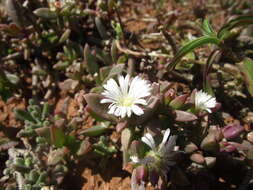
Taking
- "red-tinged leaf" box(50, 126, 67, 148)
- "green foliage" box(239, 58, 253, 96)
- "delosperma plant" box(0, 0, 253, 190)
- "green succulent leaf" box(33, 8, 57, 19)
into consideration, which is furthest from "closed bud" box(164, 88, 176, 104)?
"green succulent leaf" box(33, 8, 57, 19)

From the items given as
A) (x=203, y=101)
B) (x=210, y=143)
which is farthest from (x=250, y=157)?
(x=203, y=101)

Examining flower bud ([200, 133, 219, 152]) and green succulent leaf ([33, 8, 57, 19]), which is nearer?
flower bud ([200, 133, 219, 152])

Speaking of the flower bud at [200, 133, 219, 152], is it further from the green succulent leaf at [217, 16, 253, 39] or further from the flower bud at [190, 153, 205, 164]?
the green succulent leaf at [217, 16, 253, 39]

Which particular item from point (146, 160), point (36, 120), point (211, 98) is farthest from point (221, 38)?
point (36, 120)

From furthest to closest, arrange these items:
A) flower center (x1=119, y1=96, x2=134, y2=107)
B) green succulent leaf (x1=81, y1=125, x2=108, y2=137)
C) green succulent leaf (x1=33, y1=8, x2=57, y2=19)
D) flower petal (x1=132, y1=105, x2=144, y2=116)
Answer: green succulent leaf (x1=33, y1=8, x2=57, y2=19), green succulent leaf (x1=81, y1=125, x2=108, y2=137), flower center (x1=119, y1=96, x2=134, y2=107), flower petal (x1=132, y1=105, x2=144, y2=116)

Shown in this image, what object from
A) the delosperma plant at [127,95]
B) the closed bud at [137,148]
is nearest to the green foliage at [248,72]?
the delosperma plant at [127,95]

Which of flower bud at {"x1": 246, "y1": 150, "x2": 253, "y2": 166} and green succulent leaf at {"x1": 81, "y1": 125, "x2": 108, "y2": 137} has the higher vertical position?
green succulent leaf at {"x1": 81, "y1": 125, "x2": 108, "y2": 137}

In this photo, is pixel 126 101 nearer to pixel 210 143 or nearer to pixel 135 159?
pixel 135 159

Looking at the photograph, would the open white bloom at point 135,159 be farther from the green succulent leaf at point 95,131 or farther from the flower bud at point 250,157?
the flower bud at point 250,157
